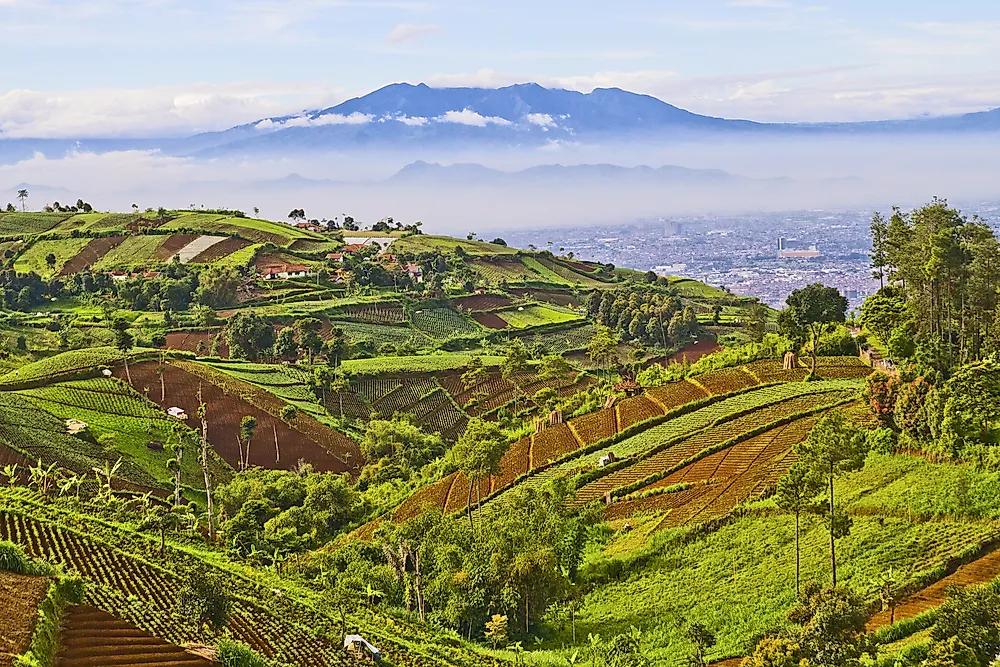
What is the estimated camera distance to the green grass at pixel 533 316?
8706cm

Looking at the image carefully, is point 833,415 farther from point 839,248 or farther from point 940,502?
point 839,248

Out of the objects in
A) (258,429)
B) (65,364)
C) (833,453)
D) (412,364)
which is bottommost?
(258,429)

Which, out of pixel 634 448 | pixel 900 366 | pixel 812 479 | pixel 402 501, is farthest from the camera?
pixel 402 501

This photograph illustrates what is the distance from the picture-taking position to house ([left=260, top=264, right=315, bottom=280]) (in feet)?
308

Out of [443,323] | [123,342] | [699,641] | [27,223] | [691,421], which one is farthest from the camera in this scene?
[27,223]

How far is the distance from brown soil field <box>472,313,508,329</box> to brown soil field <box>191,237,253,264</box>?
1185 inches

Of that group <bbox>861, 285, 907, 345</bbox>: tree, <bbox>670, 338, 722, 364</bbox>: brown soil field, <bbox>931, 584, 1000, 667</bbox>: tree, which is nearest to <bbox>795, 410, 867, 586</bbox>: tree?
<bbox>931, 584, 1000, 667</bbox>: tree

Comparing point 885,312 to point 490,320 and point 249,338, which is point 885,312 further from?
point 490,320

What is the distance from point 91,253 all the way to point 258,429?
5817cm

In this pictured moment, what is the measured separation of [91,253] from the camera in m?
101

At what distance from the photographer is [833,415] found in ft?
70.3

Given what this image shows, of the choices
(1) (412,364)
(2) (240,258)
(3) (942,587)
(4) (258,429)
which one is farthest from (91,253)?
(3) (942,587)

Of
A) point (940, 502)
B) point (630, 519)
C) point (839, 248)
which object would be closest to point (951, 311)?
point (940, 502)

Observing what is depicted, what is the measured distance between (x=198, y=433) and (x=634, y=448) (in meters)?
26.7
